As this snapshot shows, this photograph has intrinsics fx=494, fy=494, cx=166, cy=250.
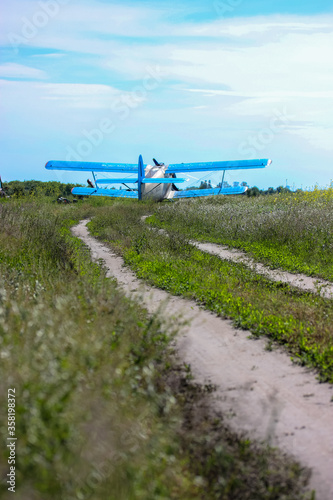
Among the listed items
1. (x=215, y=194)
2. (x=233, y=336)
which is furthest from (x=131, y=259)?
(x=215, y=194)

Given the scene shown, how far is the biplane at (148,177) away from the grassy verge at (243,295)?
67.5 feet

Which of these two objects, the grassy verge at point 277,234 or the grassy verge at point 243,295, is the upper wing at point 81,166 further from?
the grassy verge at point 243,295

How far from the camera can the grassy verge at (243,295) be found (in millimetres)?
7230

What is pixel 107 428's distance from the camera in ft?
11.1

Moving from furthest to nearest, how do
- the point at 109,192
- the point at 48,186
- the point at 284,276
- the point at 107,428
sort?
1. the point at 48,186
2. the point at 109,192
3. the point at 284,276
4. the point at 107,428

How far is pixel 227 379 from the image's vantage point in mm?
6176

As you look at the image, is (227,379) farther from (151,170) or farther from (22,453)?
(151,170)

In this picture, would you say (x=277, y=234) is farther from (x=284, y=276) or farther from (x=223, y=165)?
(x=223, y=165)

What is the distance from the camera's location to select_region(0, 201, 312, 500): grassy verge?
124 inches

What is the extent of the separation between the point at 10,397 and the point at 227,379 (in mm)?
3335

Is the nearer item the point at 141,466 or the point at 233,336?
Result: the point at 141,466

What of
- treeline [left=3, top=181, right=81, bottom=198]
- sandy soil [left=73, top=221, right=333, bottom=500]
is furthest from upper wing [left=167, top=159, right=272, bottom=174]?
sandy soil [left=73, top=221, right=333, bottom=500]

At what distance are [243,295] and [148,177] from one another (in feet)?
103

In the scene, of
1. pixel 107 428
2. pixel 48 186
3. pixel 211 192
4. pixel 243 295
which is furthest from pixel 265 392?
pixel 48 186
